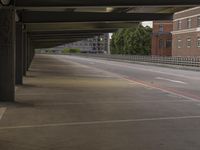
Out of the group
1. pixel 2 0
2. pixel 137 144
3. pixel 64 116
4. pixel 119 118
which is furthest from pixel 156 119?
pixel 2 0

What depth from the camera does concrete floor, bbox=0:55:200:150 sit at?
9508mm

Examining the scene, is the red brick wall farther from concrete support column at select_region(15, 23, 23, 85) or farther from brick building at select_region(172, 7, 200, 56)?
concrete support column at select_region(15, 23, 23, 85)

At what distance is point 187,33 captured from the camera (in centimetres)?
8762

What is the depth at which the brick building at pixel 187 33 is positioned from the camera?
82938 mm

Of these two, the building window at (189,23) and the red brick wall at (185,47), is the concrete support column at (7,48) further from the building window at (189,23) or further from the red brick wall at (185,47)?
the building window at (189,23)

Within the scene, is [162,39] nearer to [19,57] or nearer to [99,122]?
[19,57]

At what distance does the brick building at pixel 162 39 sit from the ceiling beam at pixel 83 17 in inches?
3275

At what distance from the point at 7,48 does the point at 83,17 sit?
1072cm

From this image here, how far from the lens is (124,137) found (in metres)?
10.1

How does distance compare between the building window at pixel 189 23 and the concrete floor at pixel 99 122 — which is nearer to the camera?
the concrete floor at pixel 99 122

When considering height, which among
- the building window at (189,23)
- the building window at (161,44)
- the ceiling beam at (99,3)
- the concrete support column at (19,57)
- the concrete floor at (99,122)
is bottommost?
the concrete floor at (99,122)

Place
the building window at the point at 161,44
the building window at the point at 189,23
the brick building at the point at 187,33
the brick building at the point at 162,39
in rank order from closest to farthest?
1. the brick building at the point at 187,33
2. the building window at the point at 189,23
3. the brick building at the point at 162,39
4. the building window at the point at 161,44

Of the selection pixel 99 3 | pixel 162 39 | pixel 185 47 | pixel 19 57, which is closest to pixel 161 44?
pixel 162 39

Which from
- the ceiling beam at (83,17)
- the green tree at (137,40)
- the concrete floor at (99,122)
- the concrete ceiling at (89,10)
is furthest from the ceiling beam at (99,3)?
the green tree at (137,40)
